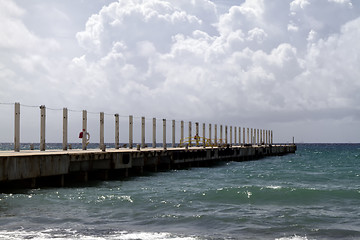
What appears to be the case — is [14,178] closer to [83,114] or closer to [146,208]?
[146,208]

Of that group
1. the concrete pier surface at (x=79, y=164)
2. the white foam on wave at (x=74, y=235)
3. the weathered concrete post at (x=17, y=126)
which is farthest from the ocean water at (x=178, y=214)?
the weathered concrete post at (x=17, y=126)

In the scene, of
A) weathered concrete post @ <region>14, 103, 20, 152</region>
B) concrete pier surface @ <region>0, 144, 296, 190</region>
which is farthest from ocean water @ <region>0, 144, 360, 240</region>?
weathered concrete post @ <region>14, 103, 20, 152</region>

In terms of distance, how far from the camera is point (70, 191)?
1029 inches

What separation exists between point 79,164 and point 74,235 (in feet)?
54.3

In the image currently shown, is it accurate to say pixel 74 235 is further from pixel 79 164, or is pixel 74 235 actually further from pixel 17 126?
pixel 17 126

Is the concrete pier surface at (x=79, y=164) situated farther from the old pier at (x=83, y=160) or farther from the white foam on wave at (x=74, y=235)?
the white foam on wave at (x=74, y=235)

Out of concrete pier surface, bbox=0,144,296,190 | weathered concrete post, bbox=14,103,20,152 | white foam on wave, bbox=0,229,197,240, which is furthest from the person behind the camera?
weathered concrete post, bbox=14,103,20,152

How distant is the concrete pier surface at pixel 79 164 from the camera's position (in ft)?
78.7

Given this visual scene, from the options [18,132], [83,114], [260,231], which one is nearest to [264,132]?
[83,114]

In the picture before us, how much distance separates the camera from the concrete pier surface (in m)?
24.0

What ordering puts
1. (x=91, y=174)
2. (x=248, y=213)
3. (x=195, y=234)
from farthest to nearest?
(x=91, y=174)
(x=248, y=213)
(x=195, y=234)

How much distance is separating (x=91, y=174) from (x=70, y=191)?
779 centimetres

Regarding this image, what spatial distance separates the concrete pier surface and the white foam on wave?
28.5ft

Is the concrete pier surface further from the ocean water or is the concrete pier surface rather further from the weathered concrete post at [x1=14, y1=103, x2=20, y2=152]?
the ocean water
